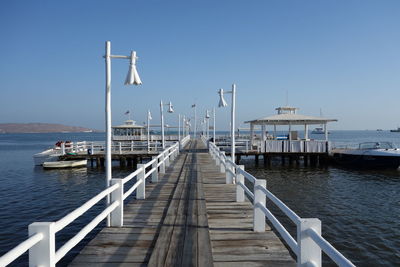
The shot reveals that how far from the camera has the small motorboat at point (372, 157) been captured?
2305cm

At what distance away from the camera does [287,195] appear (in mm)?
14570

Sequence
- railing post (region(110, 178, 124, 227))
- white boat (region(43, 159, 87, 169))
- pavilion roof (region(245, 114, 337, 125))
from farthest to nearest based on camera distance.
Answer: white boat (region(43, 159, 87, 169)) < pavilion roof (region(245, 114, 337, 125)) < railing post (region(110, 178, 124, 227))

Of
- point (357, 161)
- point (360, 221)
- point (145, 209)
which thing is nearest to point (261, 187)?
point (145, 209)

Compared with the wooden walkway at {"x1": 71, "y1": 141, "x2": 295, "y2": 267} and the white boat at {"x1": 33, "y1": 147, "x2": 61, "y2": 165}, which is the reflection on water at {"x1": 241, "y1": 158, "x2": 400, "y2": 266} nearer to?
the wooden walkway at {"x1": 71, "y1": 141, "x2": 295, "y2": 267}

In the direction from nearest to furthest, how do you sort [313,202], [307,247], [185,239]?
[307,247] → [185,239] → [313,202]

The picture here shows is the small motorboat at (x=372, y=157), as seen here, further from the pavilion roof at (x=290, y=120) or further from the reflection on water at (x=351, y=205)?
the pavilion roof at (x=290, y=120)

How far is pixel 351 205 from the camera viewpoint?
41.8 ft

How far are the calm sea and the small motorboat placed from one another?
0.97 meters

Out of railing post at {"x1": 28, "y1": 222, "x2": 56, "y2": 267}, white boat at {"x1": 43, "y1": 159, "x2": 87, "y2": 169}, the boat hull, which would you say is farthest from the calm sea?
railing post at {"x1": 28, "y1": 222, "x2": 56, "y2": 267}

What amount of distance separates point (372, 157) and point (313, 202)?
13.9 metres

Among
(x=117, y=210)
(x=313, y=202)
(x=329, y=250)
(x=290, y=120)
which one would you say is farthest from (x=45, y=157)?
(x=329, y=250)

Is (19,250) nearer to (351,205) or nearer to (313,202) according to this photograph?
(313,202)

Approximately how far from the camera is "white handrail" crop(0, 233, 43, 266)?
87.7 inches

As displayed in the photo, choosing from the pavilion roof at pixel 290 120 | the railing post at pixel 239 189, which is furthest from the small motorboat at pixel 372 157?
the railing post at pixel 239 189
